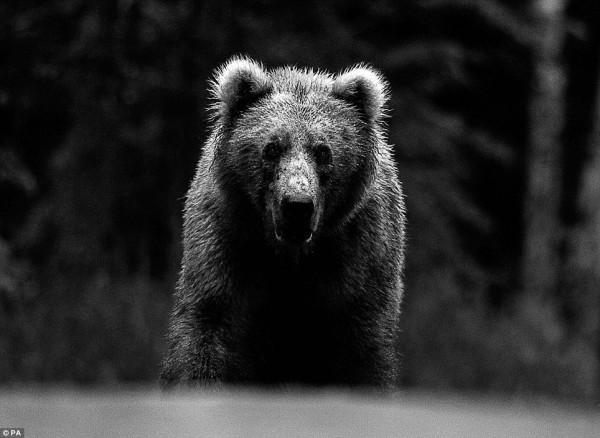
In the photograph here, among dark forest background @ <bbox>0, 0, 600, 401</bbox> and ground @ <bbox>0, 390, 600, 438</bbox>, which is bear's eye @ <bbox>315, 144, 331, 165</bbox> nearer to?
ground @ <bbox>0, 390, 600, 438</bbox>

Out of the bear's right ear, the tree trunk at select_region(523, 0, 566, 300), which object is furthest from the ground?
the tree trunk at select_region(523, 0, 566, 300)

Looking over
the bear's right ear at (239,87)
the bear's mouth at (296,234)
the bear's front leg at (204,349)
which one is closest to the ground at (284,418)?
the bear's mouth at (296,234)

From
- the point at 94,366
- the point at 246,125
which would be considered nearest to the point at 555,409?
the point at 246,125

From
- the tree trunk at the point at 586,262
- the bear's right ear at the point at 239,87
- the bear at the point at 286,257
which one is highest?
the tree trunk at the point at 586,262

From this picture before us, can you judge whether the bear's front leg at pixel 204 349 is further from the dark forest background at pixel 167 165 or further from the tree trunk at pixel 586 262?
the tree trunk at pixel 586 262

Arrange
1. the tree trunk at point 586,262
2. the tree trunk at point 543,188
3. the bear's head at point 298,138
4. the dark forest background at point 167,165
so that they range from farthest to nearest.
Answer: the tree trunk at point 586,262 < the tree trunk at point 543,188 < the dark forest background at point 167,165 < the bear's head at point 298,138

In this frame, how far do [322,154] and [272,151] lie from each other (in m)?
0.20

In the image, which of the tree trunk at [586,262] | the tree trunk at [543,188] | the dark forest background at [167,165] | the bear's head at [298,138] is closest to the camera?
the bear's head at [298,138]

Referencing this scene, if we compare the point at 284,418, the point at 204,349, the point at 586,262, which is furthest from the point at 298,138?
the point at 586,262

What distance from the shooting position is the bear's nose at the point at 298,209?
3928 mm

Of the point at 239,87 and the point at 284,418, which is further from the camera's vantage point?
the point at 239,87

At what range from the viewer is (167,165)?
910cm

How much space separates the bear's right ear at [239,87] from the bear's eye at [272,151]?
35 cm

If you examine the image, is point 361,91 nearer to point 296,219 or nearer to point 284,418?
point 296,219
